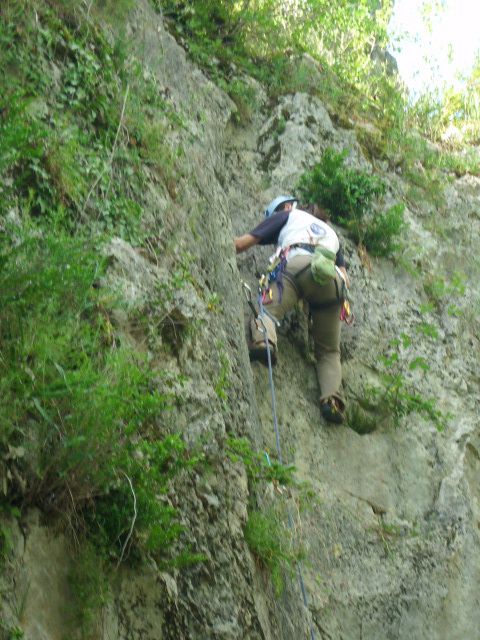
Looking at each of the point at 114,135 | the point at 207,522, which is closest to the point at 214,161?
the point at 114,135

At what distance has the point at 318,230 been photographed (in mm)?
7422

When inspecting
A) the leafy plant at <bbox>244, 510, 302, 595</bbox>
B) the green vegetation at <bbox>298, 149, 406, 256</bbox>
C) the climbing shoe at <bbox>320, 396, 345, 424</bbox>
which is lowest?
the leafy plant at <bbox>244, 510, 302, 595</bbox>

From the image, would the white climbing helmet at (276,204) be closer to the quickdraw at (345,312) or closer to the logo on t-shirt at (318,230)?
the logo on t-shirt at (318,230)

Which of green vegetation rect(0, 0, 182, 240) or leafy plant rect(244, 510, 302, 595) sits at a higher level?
green vegetation rect(0, 0, 182, 240)

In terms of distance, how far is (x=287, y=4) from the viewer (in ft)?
36.8

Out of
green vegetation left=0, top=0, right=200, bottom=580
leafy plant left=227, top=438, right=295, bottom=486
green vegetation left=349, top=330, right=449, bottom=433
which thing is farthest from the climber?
leafy plant left=227, top=438, right=295, bottom=486

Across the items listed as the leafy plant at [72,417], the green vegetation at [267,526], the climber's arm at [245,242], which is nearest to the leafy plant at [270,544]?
the green vegetation at [267,526]

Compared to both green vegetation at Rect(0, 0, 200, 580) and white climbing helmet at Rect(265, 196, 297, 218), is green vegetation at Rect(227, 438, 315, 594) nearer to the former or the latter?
green vegetation at Rect(0, 0, 200, 580)

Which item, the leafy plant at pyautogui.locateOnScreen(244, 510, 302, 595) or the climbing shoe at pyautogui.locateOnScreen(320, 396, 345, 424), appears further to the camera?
the climbing shoe at pyautogui.locateOnScreen(320, 396, 345, 424)

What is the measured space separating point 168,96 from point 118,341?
11.8 feet

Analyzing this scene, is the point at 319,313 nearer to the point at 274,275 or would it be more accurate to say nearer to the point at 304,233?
the point at 274,275

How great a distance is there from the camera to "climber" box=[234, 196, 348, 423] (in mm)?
7047

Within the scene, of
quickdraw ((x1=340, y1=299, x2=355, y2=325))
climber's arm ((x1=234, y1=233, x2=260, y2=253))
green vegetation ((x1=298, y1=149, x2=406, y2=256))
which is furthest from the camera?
green vegetation ((x1=298, y1=149, x2=406, y2=256))

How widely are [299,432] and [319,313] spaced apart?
1.10 meters
